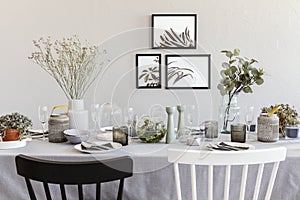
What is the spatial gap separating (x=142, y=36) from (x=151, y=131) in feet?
5.73

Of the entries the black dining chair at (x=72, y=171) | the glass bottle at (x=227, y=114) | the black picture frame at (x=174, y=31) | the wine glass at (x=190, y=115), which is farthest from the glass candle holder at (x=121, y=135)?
the black picture frame at (x=174, y=31)

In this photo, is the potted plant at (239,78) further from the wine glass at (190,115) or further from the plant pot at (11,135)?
the plant pot at (11,135)

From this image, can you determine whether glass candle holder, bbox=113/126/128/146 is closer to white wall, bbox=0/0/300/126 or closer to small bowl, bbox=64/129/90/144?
small bowl, bbox=64/129/90/144

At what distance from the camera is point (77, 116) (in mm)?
2219

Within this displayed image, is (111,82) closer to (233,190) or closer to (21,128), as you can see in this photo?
(21,128)

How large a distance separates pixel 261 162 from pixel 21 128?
132 centimetres

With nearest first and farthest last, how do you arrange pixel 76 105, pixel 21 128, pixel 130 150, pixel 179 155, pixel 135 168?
pixel 179 155
pixel 135 168
pixel 130 150
pixel 21 128
pixel 76 105

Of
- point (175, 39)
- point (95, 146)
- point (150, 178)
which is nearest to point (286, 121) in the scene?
point (150, 178)

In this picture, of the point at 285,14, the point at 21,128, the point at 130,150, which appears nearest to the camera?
the point at 130,150

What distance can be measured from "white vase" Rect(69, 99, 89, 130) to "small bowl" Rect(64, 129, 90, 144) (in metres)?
0.09

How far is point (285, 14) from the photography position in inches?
139

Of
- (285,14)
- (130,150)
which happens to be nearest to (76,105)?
(130,150)

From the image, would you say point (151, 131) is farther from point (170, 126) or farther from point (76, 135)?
point (76, 135)

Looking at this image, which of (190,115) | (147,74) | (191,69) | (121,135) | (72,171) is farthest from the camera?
(147,74)
